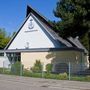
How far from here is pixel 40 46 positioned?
135ft

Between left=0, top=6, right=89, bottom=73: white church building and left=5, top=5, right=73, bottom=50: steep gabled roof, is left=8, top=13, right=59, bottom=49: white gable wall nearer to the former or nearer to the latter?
left=0, top=6, right=89, bottom=73: white church building

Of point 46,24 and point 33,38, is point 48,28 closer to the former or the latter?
point 46,24

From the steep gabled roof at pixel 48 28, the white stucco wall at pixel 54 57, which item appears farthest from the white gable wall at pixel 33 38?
the white stucco wall at pixel 54 57

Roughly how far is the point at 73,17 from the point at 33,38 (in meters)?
12.3

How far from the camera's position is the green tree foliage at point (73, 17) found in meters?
30.0

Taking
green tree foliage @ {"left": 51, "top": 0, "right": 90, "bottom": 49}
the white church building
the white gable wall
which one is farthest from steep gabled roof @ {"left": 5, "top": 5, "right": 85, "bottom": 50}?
green tree foliage @ {"left": 51, "top": 0, "right": 90, "bottom": 49}

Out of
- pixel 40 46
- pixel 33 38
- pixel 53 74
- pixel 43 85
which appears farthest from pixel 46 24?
pixel 43 85

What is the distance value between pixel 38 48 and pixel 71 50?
486 centimetres

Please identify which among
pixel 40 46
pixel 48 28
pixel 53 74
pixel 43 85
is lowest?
pixel 43 85

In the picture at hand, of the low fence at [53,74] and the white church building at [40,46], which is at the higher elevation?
the white church building at [40,46]

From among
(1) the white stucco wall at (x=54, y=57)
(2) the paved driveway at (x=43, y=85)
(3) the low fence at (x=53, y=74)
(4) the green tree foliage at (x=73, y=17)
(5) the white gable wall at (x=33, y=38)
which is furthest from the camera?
(5) the white gable wall at (x=33, y=38)

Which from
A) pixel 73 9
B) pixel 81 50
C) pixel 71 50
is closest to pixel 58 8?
pixel 73 9

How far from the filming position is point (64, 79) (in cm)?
2644

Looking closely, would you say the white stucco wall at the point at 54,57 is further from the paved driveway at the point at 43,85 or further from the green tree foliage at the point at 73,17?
the paved driveway at the point at 43,85
